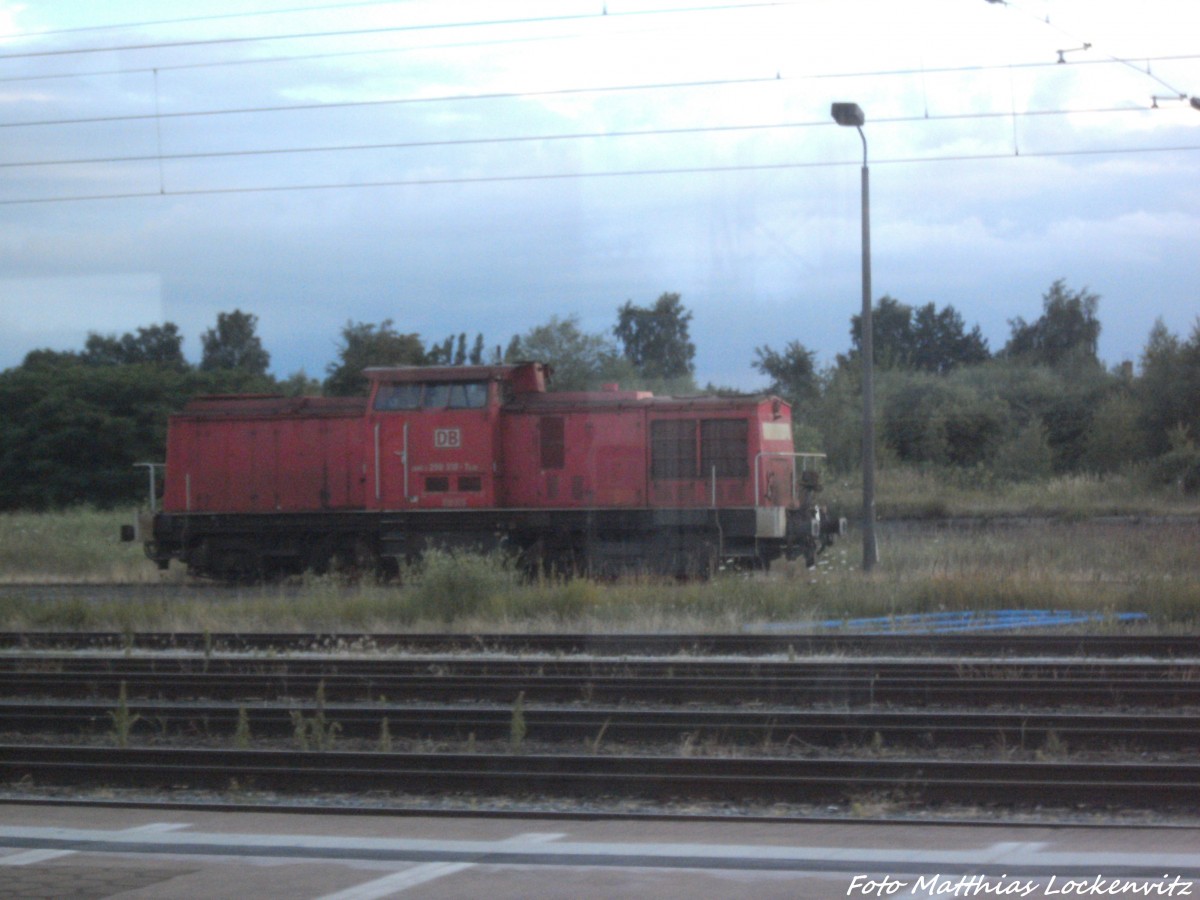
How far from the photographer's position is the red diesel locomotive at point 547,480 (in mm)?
16797

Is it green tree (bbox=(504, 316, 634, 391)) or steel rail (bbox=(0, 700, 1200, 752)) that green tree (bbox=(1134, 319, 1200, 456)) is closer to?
green tree (bbox=(504, 316, 634, 391))

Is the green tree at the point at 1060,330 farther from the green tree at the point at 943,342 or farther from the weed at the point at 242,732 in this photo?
the weed at the point at 242,732

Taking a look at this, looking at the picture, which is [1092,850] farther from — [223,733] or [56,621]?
[56,621]

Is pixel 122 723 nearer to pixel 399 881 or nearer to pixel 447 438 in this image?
pixel 399 881

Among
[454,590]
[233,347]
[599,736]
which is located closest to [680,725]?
[599,736]

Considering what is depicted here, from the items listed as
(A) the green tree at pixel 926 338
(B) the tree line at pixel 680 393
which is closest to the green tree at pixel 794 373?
(B) the tree line at pixel 680 393

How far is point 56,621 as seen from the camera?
1513cm

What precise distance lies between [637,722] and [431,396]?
32.0 feet

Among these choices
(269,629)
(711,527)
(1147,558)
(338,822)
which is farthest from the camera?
(1147,558)

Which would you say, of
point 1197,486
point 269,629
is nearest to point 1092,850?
point 269,629

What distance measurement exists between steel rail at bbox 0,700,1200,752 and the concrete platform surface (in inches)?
75.8

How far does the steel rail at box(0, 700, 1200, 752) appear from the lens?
307 inches

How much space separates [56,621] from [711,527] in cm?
897

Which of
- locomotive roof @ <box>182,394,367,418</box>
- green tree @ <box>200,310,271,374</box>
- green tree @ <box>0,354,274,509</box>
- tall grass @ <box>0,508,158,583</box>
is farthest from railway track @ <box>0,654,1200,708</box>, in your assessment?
green tree @ <box>200,310,271,374</box>
